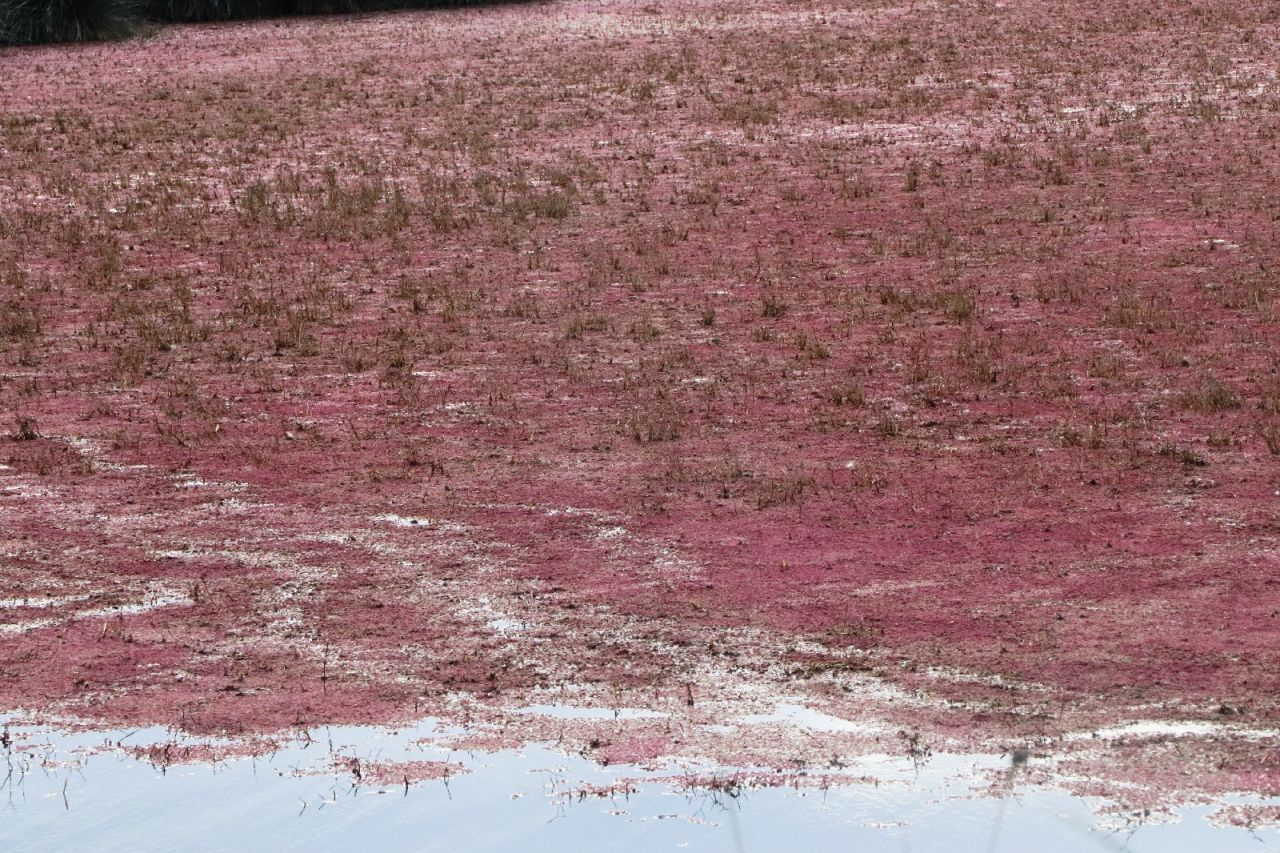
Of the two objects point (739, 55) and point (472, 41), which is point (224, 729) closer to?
point (739, 55)

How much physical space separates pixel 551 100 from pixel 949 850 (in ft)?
72.2

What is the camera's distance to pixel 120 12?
38.1 meters

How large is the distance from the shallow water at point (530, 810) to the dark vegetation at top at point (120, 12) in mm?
32125

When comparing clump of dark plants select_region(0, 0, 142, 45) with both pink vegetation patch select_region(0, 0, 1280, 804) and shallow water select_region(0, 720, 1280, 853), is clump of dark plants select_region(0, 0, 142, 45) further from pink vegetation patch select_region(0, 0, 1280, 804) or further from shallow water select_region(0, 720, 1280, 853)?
shallow water select_region(0, 720, 1280, 853)

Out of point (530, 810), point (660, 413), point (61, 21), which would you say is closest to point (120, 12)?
point (61, 21)

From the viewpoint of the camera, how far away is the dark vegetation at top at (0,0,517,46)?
3628 cm

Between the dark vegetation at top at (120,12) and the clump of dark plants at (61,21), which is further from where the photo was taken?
the dark vegetation at top at (120,12)

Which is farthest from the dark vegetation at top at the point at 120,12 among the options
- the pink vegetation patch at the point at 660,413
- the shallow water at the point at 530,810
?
the shallow water at the point at 530,810

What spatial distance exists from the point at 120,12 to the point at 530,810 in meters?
34.7

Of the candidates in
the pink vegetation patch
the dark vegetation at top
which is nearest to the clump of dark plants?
the dark vegetation at top

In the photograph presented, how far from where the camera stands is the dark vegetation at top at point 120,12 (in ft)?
119

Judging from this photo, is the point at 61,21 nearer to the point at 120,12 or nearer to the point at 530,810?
the point at 120,12

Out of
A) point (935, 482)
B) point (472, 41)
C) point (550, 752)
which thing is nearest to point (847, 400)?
point (935, 482)

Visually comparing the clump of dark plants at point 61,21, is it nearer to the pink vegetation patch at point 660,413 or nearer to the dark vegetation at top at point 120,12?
the dark vegetation at top at point 120,12
